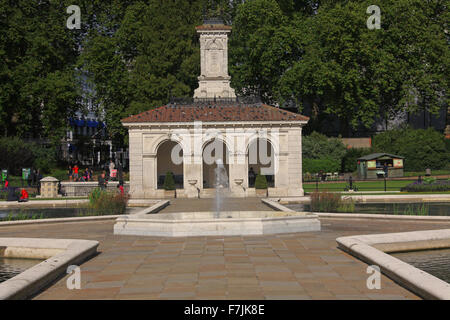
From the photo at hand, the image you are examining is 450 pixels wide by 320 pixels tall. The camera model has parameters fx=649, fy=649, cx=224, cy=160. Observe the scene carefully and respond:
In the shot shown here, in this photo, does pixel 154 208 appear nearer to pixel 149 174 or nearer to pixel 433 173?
pixel 149 174

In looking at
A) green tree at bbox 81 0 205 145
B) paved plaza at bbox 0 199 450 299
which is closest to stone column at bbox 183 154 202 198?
green tree at bbox 81 0 205 145

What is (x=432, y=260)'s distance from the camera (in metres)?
14.4

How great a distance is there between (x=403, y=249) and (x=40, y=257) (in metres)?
8.71

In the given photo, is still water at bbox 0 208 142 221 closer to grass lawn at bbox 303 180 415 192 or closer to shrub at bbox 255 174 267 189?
shrub at bbox 255 174 267 189

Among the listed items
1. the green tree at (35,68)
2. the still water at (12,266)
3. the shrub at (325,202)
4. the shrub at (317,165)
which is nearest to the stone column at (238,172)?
the shrub at (325,202)

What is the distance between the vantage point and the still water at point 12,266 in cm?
1349

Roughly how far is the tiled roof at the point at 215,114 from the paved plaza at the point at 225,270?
69.7 feet

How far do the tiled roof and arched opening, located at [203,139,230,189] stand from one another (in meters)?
3.83

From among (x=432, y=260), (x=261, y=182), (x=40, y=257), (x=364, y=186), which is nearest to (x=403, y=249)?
(x=432, y=260)

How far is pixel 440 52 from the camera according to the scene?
6081 cm

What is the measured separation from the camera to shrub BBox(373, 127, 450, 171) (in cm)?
5984

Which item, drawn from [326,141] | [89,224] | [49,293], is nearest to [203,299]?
[49,293]

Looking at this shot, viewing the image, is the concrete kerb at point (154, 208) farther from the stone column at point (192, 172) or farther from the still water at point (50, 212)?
the stone column at point (192, 172)
